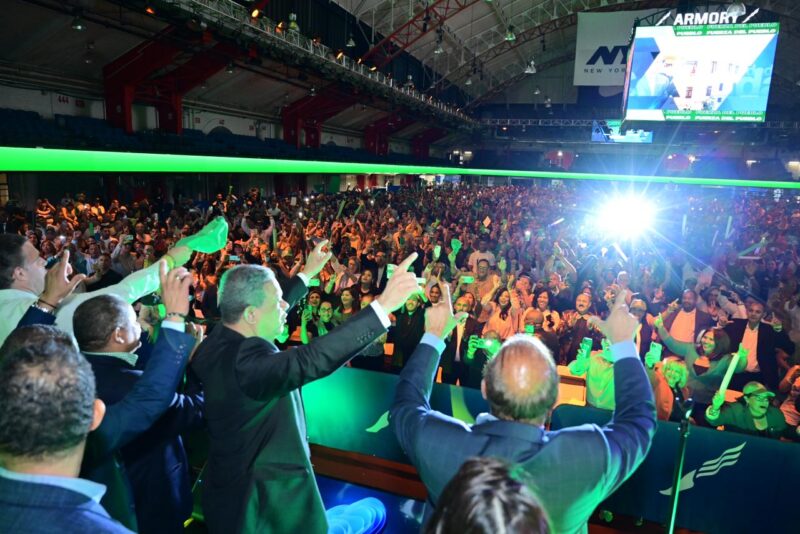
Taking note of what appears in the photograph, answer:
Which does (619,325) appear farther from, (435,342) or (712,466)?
(712,466)

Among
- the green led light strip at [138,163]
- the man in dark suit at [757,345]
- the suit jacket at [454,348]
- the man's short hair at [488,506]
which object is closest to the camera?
the man's short hair at [488,506]

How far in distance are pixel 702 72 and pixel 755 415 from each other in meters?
11.1

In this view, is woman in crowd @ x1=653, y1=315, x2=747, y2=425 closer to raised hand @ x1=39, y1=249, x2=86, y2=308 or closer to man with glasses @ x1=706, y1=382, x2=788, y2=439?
man with glasses @ x1=706, y1=382, x2=788, y2=439

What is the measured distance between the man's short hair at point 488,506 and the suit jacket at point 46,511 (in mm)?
627

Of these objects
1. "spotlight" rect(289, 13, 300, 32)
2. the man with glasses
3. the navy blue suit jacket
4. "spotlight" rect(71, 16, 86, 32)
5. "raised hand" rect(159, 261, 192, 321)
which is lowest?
the man with glasses

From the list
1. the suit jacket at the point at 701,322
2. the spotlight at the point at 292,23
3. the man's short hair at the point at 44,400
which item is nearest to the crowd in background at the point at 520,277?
the suit jacket at the point at 701,322

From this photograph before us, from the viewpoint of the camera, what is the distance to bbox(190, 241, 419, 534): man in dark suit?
1706 mm

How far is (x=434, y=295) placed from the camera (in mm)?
4730

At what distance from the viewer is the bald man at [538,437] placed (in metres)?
1.25

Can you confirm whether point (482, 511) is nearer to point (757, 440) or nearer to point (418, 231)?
point (757, 440)

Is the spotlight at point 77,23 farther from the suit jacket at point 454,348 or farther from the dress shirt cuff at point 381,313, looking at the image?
the dress shirt cuff at point 381,313

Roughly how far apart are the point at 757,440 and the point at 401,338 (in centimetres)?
275

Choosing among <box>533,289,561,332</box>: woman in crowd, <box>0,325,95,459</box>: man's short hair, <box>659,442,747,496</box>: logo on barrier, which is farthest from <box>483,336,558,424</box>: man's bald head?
<box>533,289,561,332</box>: woman in crowd

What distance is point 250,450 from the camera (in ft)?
5.66
